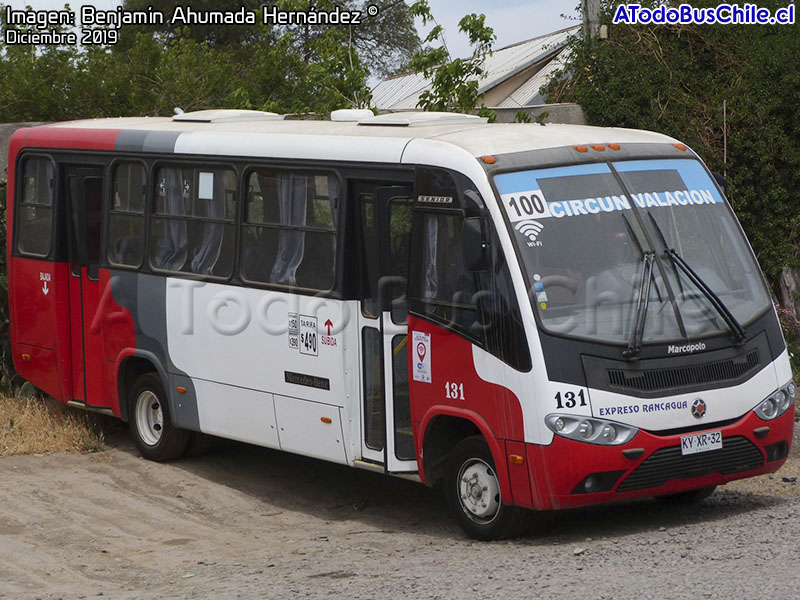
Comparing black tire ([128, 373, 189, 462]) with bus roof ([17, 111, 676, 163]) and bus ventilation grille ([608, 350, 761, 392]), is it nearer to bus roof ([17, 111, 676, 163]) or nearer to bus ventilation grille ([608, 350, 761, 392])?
bus roof ([17, 111, 676, 163])

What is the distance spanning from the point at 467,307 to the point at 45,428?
5814mm

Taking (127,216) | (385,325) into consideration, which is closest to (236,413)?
(385,325)

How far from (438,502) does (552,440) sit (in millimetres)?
2711

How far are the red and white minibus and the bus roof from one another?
0.03 meters

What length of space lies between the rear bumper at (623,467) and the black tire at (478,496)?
318 mm

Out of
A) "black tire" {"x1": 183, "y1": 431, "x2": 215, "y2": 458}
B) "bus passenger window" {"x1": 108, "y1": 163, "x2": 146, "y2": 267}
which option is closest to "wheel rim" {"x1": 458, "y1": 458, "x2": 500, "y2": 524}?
"black tire" {"x1": 183, "y1": 431, "x2": 215, "y2": 458}

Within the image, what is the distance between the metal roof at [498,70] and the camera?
2850 centimetres

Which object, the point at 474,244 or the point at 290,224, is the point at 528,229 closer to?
the point at 474,244

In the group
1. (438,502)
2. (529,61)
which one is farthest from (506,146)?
(529,61)

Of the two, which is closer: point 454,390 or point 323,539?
point 454,390

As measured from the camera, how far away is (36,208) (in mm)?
12555

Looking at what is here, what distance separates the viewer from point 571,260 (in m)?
8.09

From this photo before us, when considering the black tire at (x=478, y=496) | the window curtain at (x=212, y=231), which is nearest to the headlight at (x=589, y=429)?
the black tire at (x=478, y=496)

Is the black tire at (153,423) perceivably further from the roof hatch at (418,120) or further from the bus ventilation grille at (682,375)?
the bus ventilation grille at (682,375)
